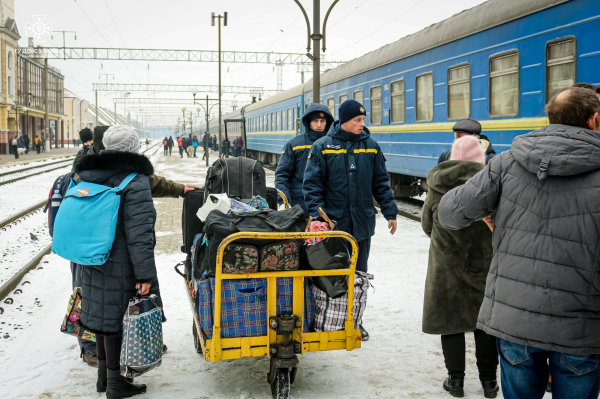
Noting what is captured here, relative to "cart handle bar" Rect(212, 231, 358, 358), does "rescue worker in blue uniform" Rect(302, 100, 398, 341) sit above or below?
above

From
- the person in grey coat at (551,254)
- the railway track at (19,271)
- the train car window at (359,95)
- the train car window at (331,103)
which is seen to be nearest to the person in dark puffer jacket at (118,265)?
the person in grey coat at (551,254)

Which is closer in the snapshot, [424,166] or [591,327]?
[591,327]

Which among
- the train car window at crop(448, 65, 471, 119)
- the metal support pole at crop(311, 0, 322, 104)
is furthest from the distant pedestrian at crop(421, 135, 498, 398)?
the metal support pole at crop(311, 0, 322, 104)

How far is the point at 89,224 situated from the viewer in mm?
3586

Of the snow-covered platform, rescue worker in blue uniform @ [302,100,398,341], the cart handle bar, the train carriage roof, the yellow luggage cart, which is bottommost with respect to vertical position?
the snow-covered platform

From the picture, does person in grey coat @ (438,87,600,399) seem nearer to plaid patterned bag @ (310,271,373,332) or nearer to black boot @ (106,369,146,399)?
plaid patterned bag @ (310,271,373,332)

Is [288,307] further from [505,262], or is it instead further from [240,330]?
[505,262]

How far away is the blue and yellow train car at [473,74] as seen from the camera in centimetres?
754

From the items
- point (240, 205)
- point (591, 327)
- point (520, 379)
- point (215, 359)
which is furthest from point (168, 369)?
point (591, 327)

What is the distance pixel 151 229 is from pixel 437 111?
8.16 meters

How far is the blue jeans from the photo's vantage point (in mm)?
2391

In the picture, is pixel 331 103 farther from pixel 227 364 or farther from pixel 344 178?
pixel 227 364

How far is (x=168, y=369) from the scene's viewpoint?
4246 millimetres

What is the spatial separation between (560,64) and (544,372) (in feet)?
19.9
